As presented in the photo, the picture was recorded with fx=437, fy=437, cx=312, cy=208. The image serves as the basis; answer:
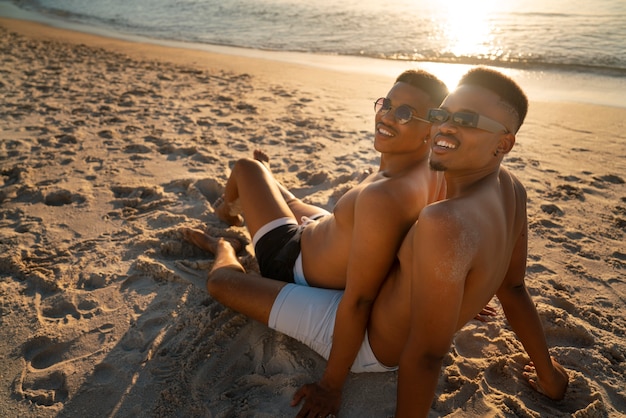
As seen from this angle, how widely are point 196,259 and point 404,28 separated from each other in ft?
40.4

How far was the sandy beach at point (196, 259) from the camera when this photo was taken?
7.07 ft

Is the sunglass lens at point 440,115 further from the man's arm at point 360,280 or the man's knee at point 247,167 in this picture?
the man's knee at point 247,167

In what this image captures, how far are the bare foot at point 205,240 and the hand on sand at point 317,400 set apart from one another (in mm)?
1324

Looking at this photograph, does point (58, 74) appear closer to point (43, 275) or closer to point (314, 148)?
point (314, 148)

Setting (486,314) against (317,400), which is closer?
(317,400)

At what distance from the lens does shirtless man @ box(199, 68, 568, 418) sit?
4.76ft

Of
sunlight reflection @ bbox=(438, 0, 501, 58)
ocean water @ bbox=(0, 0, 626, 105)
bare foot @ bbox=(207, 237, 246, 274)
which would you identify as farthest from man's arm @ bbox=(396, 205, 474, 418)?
sunlight reflection @ bbox=(438, 0, 501, 58)

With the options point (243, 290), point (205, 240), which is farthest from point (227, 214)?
point (243, 290)

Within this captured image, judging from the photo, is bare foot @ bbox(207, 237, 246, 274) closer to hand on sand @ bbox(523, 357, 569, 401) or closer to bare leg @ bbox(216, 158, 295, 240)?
bare leg @ bbox(216, 158, 295, 240)

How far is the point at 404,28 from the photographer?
1337 cm

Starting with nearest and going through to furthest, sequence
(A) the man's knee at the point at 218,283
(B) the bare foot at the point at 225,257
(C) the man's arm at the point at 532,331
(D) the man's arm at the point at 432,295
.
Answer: (D) the man's arm at the point at 432,295, (C) the man's arm at the point at 532,331, (A) the man's knee at the point at 218,283, (B) the bare foot at the point at 225,257

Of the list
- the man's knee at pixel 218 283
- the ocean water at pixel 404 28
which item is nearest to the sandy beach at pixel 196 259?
the man's knee at pixel 218 283

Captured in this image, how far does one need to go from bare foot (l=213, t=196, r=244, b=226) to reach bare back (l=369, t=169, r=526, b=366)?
187cm

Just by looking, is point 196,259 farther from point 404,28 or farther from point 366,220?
point 404,28
